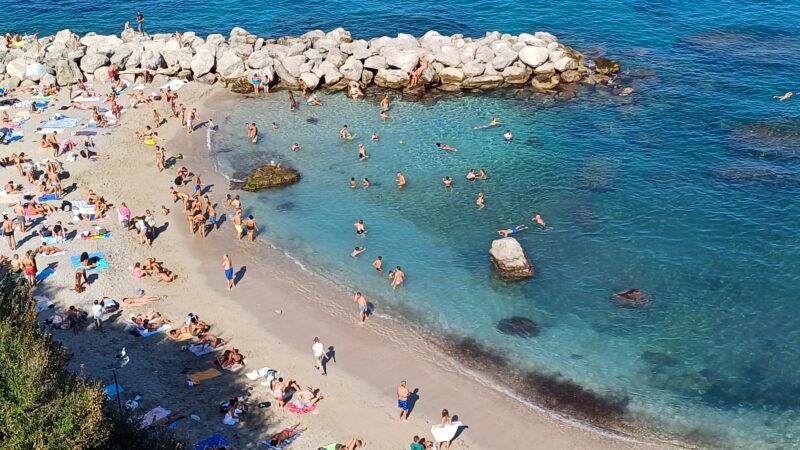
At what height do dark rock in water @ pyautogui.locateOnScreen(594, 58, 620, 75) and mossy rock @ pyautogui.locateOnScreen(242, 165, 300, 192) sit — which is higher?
dark rock in water @ pyautogui.locateOnScreen(594, 58, 620, 75)

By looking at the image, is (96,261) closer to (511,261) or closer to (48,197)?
(48,197)

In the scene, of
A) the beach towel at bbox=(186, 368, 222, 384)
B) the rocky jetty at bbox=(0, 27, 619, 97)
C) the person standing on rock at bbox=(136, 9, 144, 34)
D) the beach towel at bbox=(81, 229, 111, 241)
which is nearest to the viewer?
the beach towel at bbox=(186, 368, 222, 384)

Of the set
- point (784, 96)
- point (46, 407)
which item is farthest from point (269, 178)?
point (784, 96)

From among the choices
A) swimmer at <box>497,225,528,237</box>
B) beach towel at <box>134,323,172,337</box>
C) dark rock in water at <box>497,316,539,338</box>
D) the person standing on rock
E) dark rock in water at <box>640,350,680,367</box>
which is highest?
the person standing on rock

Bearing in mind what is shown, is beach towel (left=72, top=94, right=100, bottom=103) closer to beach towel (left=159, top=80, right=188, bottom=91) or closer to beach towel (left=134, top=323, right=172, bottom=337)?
beach towel (left=159, top=80, right=188, bottom=91)

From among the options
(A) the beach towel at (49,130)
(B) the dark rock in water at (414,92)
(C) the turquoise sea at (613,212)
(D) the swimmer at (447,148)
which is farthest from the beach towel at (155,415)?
(B) the dark rock in water at (414,92)

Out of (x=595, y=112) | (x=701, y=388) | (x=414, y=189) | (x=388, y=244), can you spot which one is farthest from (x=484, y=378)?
(x=595, y=112)

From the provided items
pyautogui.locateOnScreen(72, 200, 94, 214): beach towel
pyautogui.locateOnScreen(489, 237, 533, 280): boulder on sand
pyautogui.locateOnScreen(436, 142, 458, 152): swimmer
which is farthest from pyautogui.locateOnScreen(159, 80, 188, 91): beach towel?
pyautogui.locateOnScreen(489, 237, 533, 280): boulder on sand
